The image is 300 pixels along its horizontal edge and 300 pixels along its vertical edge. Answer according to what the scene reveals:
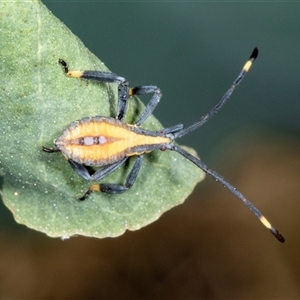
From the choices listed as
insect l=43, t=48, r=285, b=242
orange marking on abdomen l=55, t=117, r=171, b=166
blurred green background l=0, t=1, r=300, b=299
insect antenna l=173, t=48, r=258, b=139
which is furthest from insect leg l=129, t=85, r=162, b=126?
blurred green background l=0, t=1, r=300, b=299

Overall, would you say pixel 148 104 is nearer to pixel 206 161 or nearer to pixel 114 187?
pixel 114 187

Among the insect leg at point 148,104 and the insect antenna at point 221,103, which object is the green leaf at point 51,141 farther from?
the insect antenna at point 221,103

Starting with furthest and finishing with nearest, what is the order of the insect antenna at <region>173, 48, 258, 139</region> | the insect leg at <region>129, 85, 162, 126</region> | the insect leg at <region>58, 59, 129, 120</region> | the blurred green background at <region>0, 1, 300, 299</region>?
the blurred green background at <region>0, 1, 300, 299</region>
the insect antenna at <region>173, 48, 258, 139</region>
the insect leg at <region>129, 85, 162, 126</region>
the insect leg at <region>58, 59, 129, 120</region>

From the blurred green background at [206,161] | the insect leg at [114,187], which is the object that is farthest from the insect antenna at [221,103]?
the blurred green background at [206,161]

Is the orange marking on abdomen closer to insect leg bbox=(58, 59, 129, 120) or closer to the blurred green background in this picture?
insect leg bbox=(58, 59, 129, 120)

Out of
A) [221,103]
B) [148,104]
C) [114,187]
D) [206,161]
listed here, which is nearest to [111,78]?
[148,104]

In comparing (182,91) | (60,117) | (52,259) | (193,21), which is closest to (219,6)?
(193,21)
